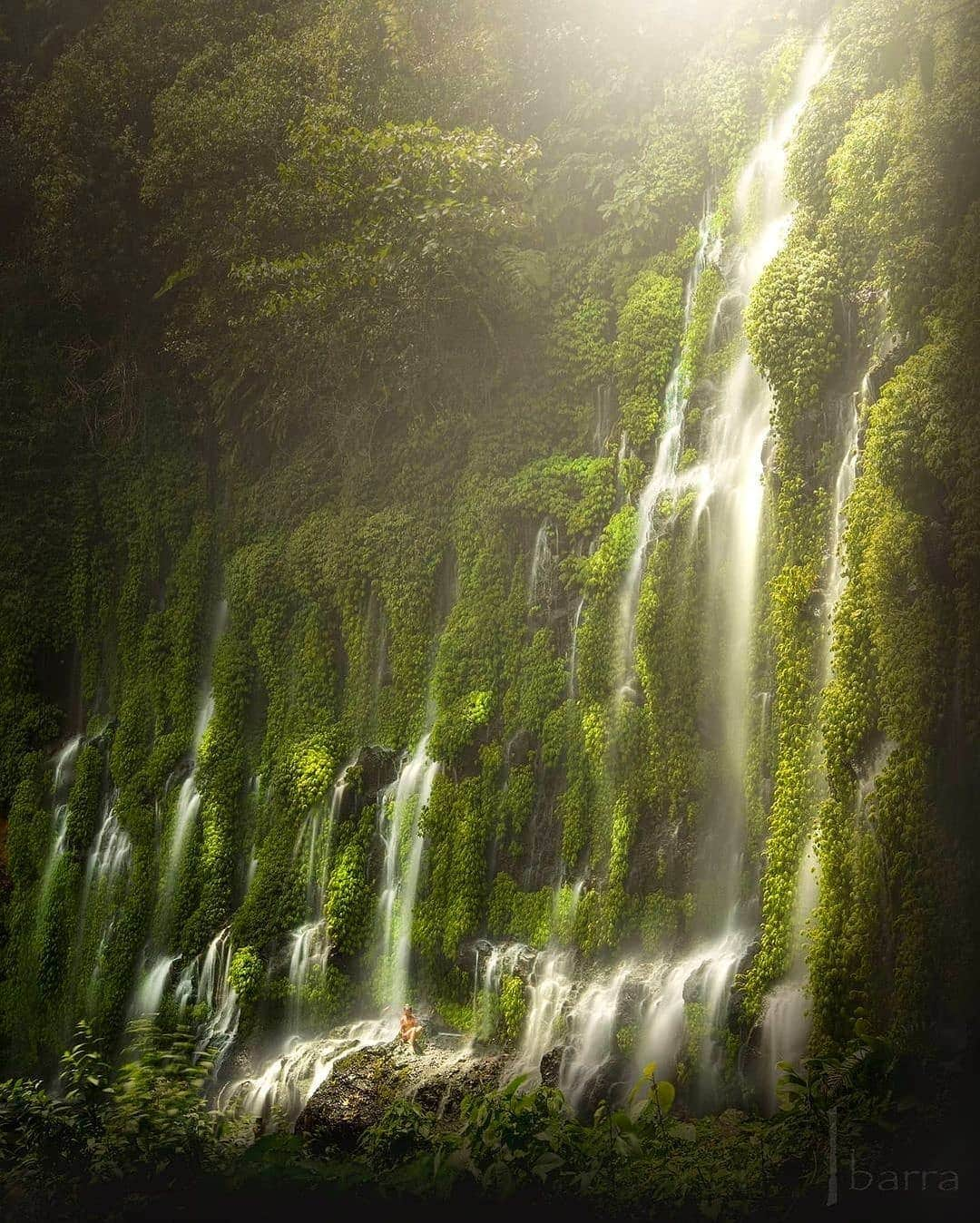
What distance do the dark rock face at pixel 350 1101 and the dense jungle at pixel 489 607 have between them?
54mm

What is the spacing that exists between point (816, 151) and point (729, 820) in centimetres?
598

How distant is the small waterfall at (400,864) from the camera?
11.8 m

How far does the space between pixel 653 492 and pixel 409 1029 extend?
5409 mm

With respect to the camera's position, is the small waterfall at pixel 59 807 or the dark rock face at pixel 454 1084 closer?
the dark rock face at pixel 454 1084

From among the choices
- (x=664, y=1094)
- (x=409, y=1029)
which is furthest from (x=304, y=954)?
(x=664, y=1094)

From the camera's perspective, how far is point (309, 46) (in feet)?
49.3

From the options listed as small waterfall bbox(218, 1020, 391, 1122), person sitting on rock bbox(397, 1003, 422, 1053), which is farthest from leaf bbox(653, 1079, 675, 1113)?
small waterfall bbox(218, 1020, 391, 1122)

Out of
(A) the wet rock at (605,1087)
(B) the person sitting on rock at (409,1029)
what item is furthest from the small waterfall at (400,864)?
(A) the wet rock at (605,1087)

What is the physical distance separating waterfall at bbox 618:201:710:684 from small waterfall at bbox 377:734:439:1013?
8.16ft

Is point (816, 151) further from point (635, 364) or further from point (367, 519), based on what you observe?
point (367, 519)

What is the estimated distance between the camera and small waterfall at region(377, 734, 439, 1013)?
11.8 metres

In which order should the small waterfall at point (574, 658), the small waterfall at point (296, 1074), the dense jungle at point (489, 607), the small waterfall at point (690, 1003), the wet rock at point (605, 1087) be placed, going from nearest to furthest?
the dense jungle at point (489, 607) → the small waterfall at point (690, 1003) → the wet rock at point (605, 1087) → the small waterfall at point (296, 1074) → the small waterfall at point (574, 658)

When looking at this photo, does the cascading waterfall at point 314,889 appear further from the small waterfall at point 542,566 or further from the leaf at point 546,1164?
the leaf at point 546,1164

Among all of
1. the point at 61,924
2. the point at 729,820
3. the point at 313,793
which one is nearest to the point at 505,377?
A: the point at 313,793
